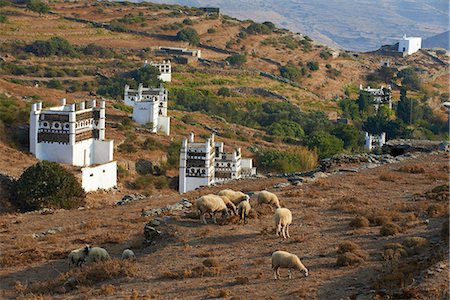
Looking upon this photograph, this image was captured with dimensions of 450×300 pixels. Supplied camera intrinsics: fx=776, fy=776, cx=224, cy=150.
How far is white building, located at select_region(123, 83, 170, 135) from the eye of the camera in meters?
44.8

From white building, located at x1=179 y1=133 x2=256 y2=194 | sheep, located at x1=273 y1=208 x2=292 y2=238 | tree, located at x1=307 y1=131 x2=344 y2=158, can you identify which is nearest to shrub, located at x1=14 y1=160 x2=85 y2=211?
white building, located at x1=179 y1=133 x2=256 y2=194

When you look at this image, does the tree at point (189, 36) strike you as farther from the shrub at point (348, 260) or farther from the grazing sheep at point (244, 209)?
the shrub at point (348, 260)

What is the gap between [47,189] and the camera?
25438 millimetres

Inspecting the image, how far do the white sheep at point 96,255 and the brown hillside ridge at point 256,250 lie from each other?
0.37 meters

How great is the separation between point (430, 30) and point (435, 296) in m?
198

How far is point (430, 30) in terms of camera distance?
198 meters

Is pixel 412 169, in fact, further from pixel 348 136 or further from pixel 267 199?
pixel 348 136

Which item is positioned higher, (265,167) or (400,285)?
(400,285)

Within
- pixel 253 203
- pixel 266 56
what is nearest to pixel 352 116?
pixel 266 56

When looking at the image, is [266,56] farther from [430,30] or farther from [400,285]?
[430,30]

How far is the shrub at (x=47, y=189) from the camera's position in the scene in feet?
82.8

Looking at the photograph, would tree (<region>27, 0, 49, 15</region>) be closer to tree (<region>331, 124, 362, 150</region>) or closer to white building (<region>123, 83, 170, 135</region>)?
white building (<region>123, 83, 170, 135</region>)

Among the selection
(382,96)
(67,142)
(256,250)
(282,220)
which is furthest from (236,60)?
(256,250)

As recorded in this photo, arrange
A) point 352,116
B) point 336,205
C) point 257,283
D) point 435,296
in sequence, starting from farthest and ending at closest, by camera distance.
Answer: point 352,116 → point 336,205 → point 257,283 → point 435,296
